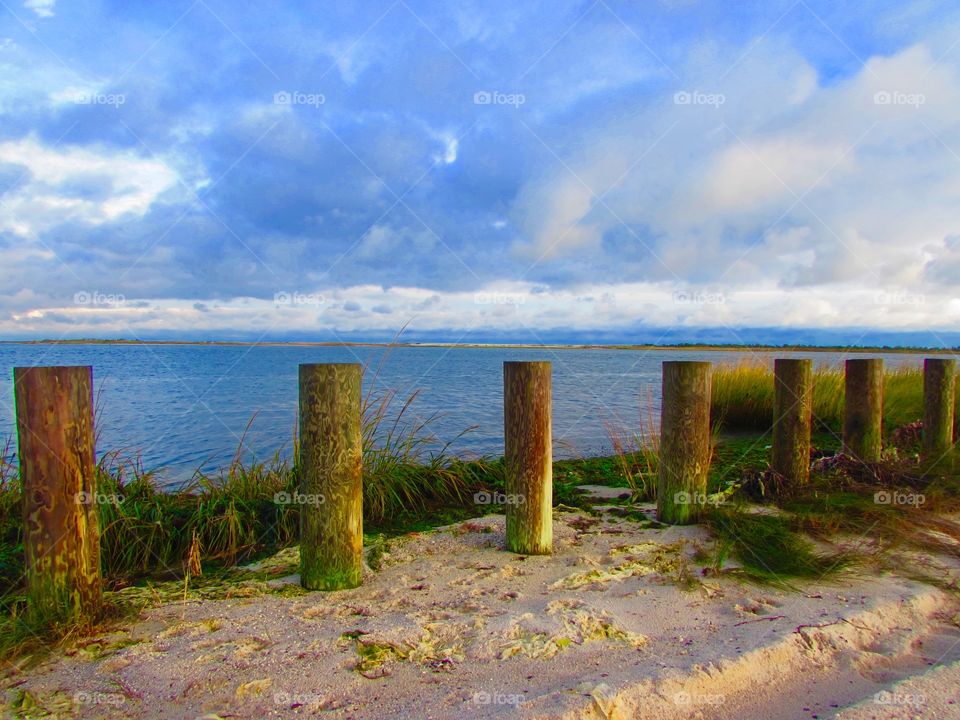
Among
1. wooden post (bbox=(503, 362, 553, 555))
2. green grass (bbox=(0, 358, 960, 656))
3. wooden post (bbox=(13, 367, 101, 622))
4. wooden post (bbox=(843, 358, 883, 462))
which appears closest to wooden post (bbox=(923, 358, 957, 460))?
green grass (bbox=(0, 358, 960, 656))

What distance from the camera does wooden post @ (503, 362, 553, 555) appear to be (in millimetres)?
3994

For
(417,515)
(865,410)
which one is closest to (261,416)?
(417,515)

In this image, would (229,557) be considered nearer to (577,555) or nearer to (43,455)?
(43,455)

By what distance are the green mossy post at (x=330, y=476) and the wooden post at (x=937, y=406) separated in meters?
6.02

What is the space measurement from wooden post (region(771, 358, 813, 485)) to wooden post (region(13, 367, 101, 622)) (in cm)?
498

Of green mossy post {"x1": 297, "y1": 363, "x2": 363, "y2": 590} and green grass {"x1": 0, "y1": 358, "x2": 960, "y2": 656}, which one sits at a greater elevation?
green mossy post {"x1": 297, "y1": 363, "x2": 363, "y2": 590}

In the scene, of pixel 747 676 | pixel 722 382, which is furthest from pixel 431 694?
pixel 722 382

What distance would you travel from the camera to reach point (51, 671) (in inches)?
104

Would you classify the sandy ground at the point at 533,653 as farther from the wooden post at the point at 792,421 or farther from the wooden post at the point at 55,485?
the wooden post at the point at 792,421

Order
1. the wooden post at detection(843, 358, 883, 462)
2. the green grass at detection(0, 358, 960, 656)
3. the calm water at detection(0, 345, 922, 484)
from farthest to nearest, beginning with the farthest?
the calm water at detection(0, 345, 922, 484), the wooden post at detection(843, 358, 883, 462), the green grass at detection(0, 358, 960, 656)

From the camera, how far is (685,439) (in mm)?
4605

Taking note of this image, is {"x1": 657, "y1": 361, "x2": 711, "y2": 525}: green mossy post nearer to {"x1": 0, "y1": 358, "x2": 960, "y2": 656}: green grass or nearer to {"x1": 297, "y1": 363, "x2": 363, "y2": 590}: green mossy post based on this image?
{"x1": 0, "y1": 358, "x2": 960, "y2": 656}: green grass

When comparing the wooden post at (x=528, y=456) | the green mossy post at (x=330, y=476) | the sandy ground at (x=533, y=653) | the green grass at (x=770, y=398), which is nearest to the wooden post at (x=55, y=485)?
the sandy ground at (x=533, y=653)

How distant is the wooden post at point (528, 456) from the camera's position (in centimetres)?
399
